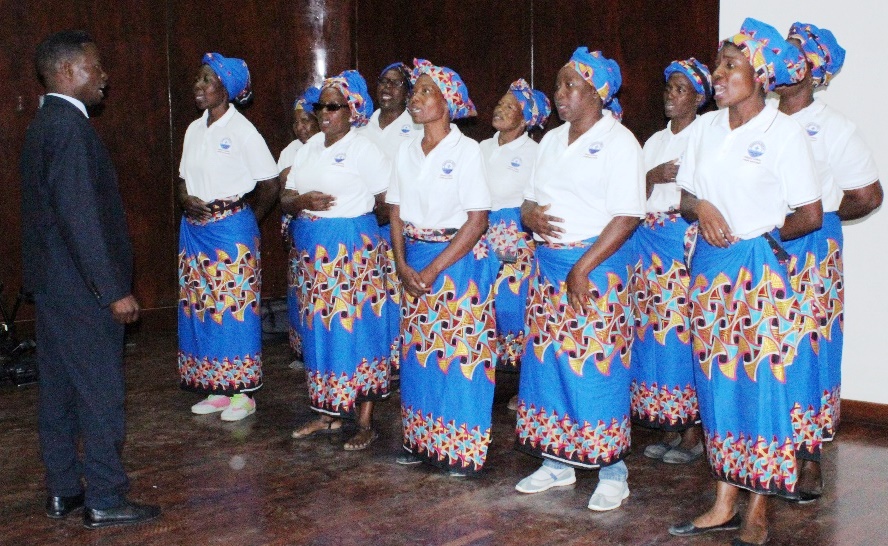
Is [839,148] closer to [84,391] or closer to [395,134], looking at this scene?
[395,134]

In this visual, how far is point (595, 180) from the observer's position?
12.4 feet

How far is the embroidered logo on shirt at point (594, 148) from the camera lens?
12.4 ft

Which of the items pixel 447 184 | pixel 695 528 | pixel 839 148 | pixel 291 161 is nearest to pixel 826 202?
pixel 839 148

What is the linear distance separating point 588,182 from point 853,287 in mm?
2118

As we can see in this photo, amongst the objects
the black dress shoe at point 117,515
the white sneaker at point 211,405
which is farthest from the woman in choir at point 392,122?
the black dress shoe at point 117,515

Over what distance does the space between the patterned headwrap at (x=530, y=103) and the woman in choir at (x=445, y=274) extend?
1.06 m

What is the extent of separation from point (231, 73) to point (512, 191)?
1629 mm

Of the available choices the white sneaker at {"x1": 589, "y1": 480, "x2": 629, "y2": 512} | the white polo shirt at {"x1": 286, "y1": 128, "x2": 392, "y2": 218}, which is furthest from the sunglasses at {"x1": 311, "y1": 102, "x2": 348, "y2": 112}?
the white sneaker at {"x1": 589, "y1": 480, "x2": 629, "y2": 512}

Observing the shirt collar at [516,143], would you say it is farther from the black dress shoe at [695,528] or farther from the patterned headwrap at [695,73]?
the black dress shoe at [695,528]

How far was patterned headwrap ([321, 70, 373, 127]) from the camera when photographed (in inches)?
185

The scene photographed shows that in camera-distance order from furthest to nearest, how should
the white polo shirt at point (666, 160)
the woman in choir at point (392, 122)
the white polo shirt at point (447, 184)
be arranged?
the woman in choir at point (392, 122) < the white polo shirt at point (666, 160) < the white polo shirt at point (447, 184)

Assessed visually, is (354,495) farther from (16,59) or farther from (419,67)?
(16,59)

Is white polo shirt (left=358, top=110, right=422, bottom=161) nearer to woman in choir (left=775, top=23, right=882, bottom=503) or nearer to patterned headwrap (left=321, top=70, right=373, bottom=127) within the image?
patterned headwrap (left=321, top=70, right=373, bottom=127)

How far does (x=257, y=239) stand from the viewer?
5.30 m
